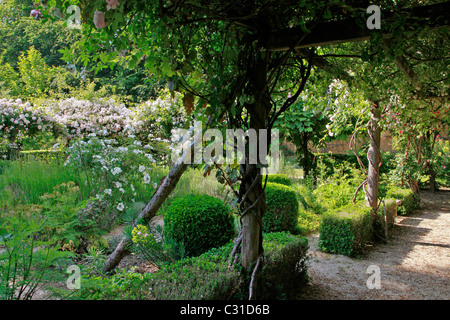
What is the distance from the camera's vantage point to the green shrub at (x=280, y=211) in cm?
541

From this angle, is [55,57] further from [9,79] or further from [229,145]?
[229,145]

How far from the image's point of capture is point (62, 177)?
5664 millimetres

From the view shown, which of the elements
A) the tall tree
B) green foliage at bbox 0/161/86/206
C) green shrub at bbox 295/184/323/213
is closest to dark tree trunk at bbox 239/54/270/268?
the tall tree

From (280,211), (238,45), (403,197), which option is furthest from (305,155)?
(238,45)

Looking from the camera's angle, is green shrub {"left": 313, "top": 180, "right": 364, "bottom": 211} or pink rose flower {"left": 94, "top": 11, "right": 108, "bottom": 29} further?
green shrub {"left": 313, "top": 180, "right": 364, "bottom": 211}

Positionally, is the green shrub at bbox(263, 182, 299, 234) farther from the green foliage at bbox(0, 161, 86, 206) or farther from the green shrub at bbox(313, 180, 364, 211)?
the green foliage at bbox(0, 161, 86, 206)

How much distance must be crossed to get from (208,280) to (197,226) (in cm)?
200

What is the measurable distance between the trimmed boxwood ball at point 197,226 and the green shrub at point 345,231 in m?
1.44

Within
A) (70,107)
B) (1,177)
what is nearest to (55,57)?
(70,107)

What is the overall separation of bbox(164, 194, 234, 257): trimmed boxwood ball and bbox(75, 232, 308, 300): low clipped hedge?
1.20 m

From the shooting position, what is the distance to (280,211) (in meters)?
5.42

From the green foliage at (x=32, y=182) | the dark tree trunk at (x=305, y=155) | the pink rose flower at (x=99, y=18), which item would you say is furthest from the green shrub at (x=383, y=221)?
the pink rose flower at (x=99, y=18)

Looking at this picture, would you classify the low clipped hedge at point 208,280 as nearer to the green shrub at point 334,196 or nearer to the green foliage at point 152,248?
the green foliage at point 152,248

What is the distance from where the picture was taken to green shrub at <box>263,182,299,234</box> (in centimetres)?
541
